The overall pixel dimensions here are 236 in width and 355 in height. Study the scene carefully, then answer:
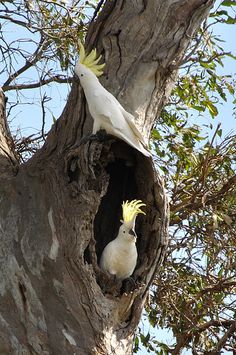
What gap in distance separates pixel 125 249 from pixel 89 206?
12.9 inches

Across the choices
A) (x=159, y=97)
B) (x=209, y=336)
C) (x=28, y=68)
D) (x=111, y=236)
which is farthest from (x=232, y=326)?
(x=28, y=68)

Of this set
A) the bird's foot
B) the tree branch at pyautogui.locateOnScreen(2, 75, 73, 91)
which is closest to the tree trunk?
the bird's foot

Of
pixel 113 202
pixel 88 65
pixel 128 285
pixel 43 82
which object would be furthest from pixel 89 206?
pixel 43 82

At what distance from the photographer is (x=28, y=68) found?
19.5 feet

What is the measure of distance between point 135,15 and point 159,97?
478mm

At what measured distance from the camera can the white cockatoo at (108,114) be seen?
3.84 metres

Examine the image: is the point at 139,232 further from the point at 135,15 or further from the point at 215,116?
the point at 215,116

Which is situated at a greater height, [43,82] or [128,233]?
[43,82]

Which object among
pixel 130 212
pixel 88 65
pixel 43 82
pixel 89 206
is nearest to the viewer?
pixel 89 206

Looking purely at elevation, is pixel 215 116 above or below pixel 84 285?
above

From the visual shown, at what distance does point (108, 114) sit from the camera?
3844mm

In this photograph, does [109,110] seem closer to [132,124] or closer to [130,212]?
[132,124]

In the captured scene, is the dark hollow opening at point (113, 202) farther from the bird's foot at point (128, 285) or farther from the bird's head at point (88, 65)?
the bird's head at point (88, 65)

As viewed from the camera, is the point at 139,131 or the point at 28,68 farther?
the point at 28,68
